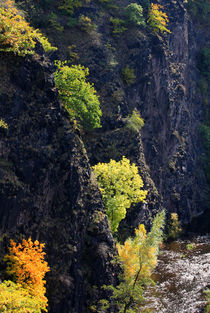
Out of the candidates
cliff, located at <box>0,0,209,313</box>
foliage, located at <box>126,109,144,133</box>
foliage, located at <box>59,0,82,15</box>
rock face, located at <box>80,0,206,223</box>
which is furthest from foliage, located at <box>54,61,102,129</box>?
foliage, located at <box>59,0,82,15</box>

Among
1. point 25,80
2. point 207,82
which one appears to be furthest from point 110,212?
point 207,82

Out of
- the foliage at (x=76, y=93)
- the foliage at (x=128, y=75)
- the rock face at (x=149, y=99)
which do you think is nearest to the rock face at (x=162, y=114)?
the rock face at (x=149, y=99)

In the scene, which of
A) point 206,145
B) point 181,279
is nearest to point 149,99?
point 206,145

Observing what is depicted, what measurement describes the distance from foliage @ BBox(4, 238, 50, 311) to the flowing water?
19058 millimetres

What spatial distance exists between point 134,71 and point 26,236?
4518 centimetres

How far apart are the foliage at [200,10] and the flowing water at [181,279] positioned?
199 ft

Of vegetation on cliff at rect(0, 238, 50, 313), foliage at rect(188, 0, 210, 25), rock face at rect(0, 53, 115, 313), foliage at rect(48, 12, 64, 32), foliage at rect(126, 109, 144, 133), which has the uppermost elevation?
foliage at rect(188, 0, 210, 25)

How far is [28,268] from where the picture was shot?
25.7 m

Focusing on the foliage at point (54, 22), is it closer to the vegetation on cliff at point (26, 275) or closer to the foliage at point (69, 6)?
the foliage at point (69, 6)

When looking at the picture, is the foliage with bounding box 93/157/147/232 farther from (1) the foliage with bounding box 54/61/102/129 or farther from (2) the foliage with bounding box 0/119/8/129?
(2) the foliage with bounding box 0/119/8/129

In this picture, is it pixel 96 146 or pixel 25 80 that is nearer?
pixel 25 80

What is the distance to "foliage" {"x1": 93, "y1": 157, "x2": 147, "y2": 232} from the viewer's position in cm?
4297

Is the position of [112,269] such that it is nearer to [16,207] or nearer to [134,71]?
[16,207]

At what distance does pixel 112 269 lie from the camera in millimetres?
35031
